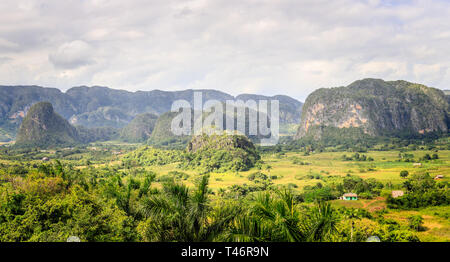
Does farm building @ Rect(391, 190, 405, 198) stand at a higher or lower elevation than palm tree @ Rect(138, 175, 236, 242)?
lower

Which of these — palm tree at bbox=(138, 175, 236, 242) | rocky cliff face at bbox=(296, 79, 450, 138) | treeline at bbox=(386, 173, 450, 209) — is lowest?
treeline at bbox=(386, 173, 450, 209)

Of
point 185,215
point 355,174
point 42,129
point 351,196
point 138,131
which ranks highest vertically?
point 42,129

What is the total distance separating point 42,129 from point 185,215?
464ft

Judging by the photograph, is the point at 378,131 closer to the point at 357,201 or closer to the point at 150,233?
the point at 357,201

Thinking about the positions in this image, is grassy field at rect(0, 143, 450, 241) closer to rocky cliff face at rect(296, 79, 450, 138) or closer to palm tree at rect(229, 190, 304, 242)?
palm tree at rect(229, 190, 304, 242)

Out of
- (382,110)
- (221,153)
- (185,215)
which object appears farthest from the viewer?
(382,110)

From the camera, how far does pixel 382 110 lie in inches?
4865

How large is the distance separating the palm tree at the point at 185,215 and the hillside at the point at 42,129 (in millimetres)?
124946

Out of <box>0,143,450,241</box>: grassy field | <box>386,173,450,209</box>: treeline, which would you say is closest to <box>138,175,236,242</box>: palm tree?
<box>0,143,450,241</box>: grassy field

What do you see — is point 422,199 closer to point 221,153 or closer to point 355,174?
point 355,174

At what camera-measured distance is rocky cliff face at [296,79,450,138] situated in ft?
384

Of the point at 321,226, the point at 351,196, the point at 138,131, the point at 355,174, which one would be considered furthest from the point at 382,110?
the point at 321,226

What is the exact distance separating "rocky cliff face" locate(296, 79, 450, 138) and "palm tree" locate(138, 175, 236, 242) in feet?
397
